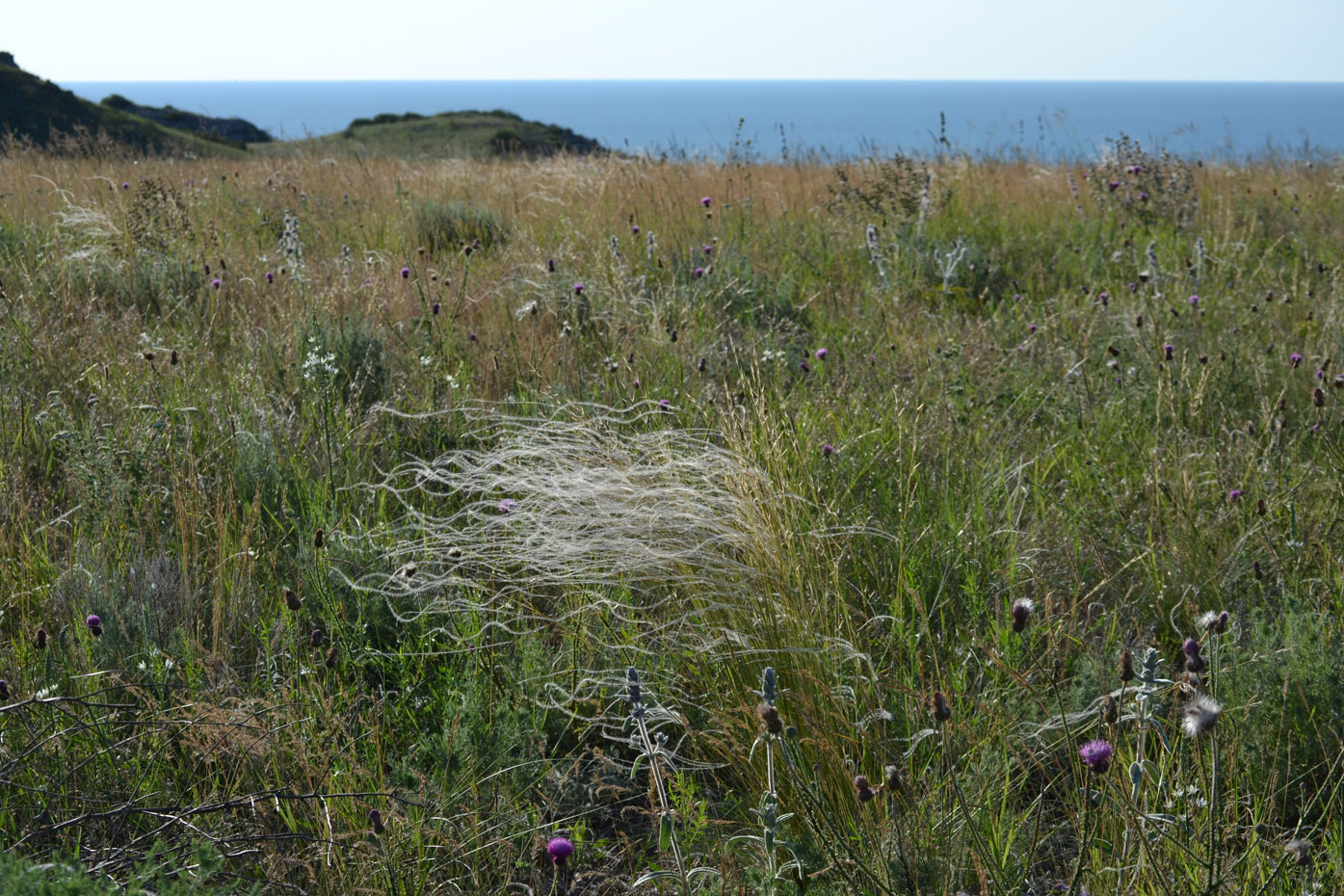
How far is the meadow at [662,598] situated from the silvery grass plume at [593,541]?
0.02 meters

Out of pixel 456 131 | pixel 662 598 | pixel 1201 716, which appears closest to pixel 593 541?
pixel 662 598

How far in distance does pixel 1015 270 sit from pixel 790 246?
4.42 feet

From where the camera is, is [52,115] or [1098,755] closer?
[1098,755]

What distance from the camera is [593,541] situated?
2.26 meters

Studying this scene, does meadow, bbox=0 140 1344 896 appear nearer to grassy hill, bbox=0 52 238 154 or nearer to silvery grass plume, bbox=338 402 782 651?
silvery grass plume, bbox=338 402 782 651

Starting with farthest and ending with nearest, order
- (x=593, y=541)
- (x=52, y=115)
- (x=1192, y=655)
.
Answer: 1. (x=52, y=115)
2. (x=593, y=541)
3. (x=1192, y=655)

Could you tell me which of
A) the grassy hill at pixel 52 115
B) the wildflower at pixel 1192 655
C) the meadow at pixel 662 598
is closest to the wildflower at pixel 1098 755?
the meadow at pixel 662 598

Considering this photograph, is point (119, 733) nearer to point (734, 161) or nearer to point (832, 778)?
point (832, 778)

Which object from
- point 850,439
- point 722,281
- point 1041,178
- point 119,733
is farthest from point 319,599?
point 1041,178

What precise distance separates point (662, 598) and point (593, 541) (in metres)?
0.24

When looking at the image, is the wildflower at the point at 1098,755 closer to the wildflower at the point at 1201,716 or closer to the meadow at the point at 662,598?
the meadow at the point at 662,598

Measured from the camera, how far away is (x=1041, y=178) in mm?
8844

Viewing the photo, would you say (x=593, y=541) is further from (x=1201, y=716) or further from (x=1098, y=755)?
(x=1201, y=716)

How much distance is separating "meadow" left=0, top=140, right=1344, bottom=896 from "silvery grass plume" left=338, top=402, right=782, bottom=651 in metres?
0.02
